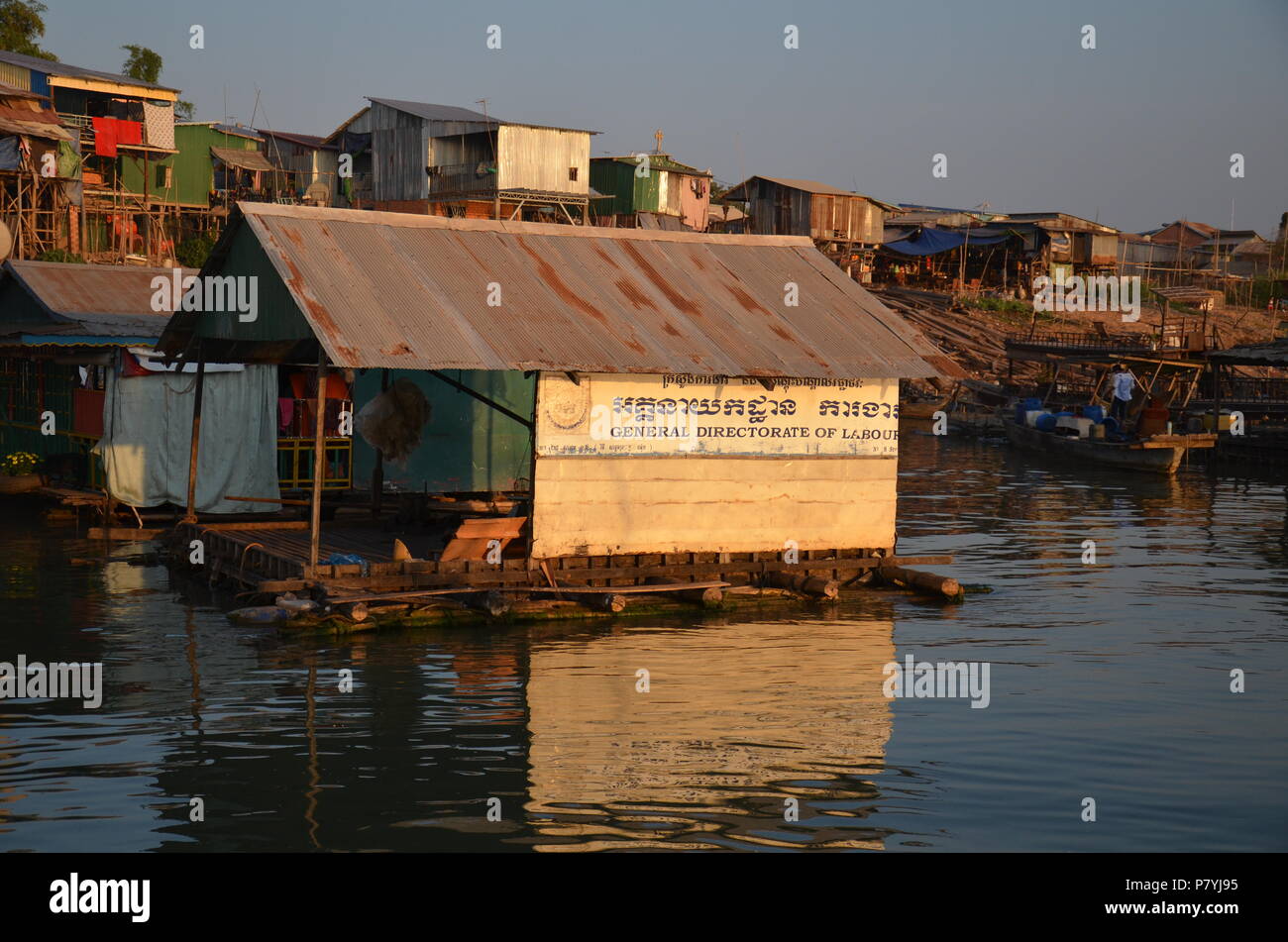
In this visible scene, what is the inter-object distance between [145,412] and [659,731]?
14325mm

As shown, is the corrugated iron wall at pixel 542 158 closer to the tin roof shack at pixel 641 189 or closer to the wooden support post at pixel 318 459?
the tin roof shack at pixel 641 189

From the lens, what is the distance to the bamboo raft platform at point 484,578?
1560 centimetres

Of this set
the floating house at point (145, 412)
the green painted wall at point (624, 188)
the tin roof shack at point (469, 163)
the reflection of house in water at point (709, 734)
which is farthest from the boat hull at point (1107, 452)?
the green painted wall at point (624, 188)

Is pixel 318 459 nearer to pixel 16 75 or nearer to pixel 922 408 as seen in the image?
pixel 16 75

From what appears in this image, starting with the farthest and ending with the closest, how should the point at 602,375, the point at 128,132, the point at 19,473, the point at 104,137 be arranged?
the point at 128,132 → the point at 104,137 → the point at 19,473 → the point at 602,375

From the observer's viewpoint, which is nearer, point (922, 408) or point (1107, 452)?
point (1107, 452)

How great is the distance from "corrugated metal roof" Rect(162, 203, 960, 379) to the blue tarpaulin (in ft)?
160

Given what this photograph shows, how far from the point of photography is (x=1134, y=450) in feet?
124

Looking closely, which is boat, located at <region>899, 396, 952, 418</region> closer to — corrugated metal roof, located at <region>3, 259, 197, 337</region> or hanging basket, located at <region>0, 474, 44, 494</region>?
corrugated metal roof, located at <region>3, 259, 197, 337</region>

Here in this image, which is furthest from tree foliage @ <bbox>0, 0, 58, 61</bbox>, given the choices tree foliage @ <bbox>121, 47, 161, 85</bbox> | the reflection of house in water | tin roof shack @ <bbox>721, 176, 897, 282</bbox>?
the reflection of house in water

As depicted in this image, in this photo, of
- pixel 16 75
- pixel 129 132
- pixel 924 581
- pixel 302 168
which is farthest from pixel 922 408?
pixel 924 581

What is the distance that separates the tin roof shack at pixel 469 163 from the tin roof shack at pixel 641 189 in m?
4.78
